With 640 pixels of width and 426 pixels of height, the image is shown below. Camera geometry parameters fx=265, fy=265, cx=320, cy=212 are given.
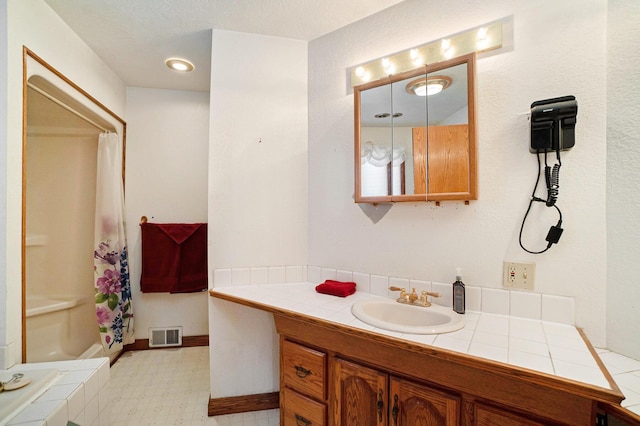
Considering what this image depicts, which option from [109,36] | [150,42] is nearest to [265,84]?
[150,42]

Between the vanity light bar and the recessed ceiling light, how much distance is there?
4.41 ft

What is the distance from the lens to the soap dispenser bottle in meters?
1.19

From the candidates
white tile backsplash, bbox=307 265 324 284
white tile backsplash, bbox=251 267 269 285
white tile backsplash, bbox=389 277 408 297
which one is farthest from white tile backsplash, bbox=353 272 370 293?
white tile backsplash, bbox=251 267 269 285

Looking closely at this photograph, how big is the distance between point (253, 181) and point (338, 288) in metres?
0.86

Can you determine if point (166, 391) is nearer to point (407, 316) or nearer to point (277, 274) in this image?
point (277, 274)

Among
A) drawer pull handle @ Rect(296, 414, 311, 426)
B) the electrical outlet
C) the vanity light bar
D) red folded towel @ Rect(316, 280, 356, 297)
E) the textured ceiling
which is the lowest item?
drawer pull handle @ Rect(296, 414, 311, 426)

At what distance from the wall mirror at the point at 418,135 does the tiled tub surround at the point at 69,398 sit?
1.54 metres

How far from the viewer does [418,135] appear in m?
1.35

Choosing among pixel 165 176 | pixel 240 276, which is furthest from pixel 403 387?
pixel 165 176

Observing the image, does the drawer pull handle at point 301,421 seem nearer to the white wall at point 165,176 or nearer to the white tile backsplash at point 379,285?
the white tile backsplash at point 379,285

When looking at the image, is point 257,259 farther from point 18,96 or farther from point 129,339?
point 129,339

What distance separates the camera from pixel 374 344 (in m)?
1.04

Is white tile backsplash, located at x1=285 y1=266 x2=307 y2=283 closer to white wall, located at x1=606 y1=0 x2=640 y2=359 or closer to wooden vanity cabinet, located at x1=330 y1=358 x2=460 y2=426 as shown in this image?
wooden vanity cabinet, located at x1=330 y1=358 x2=460 y2=426

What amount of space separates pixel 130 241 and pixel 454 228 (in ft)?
8.67
